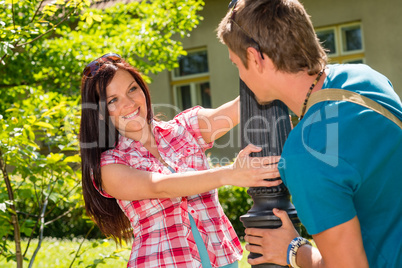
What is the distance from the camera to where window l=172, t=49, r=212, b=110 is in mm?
10873

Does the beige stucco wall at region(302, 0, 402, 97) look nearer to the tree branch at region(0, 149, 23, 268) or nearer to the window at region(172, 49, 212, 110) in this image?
the window at region(172, 49, 212, 110)

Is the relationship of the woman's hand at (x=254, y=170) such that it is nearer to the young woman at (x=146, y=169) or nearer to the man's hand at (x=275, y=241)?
the man's hand at (x=275, y=241)

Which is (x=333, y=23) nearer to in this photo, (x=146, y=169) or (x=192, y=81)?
(x=192, y=81)

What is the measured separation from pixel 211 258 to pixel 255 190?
0.82 metres

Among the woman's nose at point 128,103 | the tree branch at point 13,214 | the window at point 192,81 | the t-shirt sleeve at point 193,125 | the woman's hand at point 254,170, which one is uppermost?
the window at point 192,81

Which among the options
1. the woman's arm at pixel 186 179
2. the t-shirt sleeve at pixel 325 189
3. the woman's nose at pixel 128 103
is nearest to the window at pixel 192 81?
the woman's nose at pixel 128 103

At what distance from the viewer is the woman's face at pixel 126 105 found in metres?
2.50

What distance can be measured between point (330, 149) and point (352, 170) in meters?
0.08

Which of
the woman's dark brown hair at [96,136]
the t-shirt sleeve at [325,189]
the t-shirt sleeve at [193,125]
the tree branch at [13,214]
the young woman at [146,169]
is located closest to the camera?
the t-shirt sleeve at [325,189]

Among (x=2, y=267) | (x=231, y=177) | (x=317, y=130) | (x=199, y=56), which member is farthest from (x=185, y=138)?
(x=199, y=56)

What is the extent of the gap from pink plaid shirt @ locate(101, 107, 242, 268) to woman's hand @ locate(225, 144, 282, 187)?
2.24 ft

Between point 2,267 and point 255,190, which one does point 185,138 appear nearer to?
point 255,190

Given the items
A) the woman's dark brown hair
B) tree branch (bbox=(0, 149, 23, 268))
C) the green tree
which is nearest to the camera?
the woman's dark brown hair

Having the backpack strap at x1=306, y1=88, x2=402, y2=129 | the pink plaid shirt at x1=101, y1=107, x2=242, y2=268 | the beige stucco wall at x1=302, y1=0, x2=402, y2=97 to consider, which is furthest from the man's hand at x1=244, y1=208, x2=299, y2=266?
the beige stucco wall at x1=302, y1=0, x2=402, y2=97
